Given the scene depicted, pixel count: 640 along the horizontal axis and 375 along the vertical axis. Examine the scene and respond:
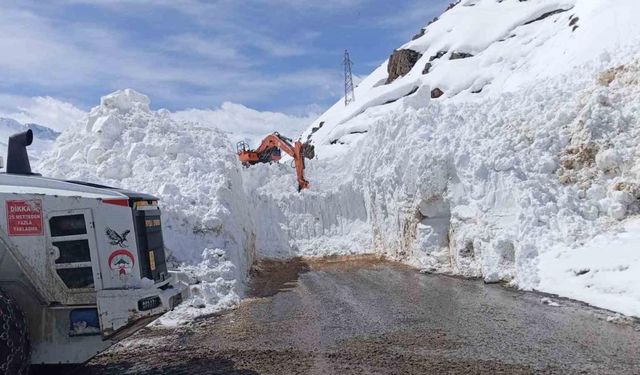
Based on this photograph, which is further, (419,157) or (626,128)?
(419,157)

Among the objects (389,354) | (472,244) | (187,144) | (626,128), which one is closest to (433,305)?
(389,354)

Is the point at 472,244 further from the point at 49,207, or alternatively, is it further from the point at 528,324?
the point at 49,207

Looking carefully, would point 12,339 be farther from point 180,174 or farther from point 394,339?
point 180,174

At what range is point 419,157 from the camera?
17.6m

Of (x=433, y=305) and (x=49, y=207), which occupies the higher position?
(x=49, y=207)

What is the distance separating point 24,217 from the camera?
6348 mm

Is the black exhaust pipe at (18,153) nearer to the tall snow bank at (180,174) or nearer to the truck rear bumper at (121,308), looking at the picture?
the truck rear bumper at (121,308)

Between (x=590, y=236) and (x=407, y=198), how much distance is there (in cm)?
725

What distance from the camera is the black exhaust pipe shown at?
7.41 meters

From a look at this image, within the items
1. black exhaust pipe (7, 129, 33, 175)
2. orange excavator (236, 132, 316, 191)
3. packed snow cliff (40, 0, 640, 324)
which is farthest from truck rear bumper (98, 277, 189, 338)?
orange excavator (236, 132, 316, 191)

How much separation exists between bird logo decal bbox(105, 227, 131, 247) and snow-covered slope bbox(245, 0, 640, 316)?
7.45 meters

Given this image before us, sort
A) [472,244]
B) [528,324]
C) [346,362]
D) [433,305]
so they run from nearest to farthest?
[346,362] < [528,324] < [433,305] < [472,244]

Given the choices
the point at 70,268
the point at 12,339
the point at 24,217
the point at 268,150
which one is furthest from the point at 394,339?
the point at 268,150

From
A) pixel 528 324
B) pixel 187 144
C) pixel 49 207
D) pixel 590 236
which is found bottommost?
pixel 528 324
